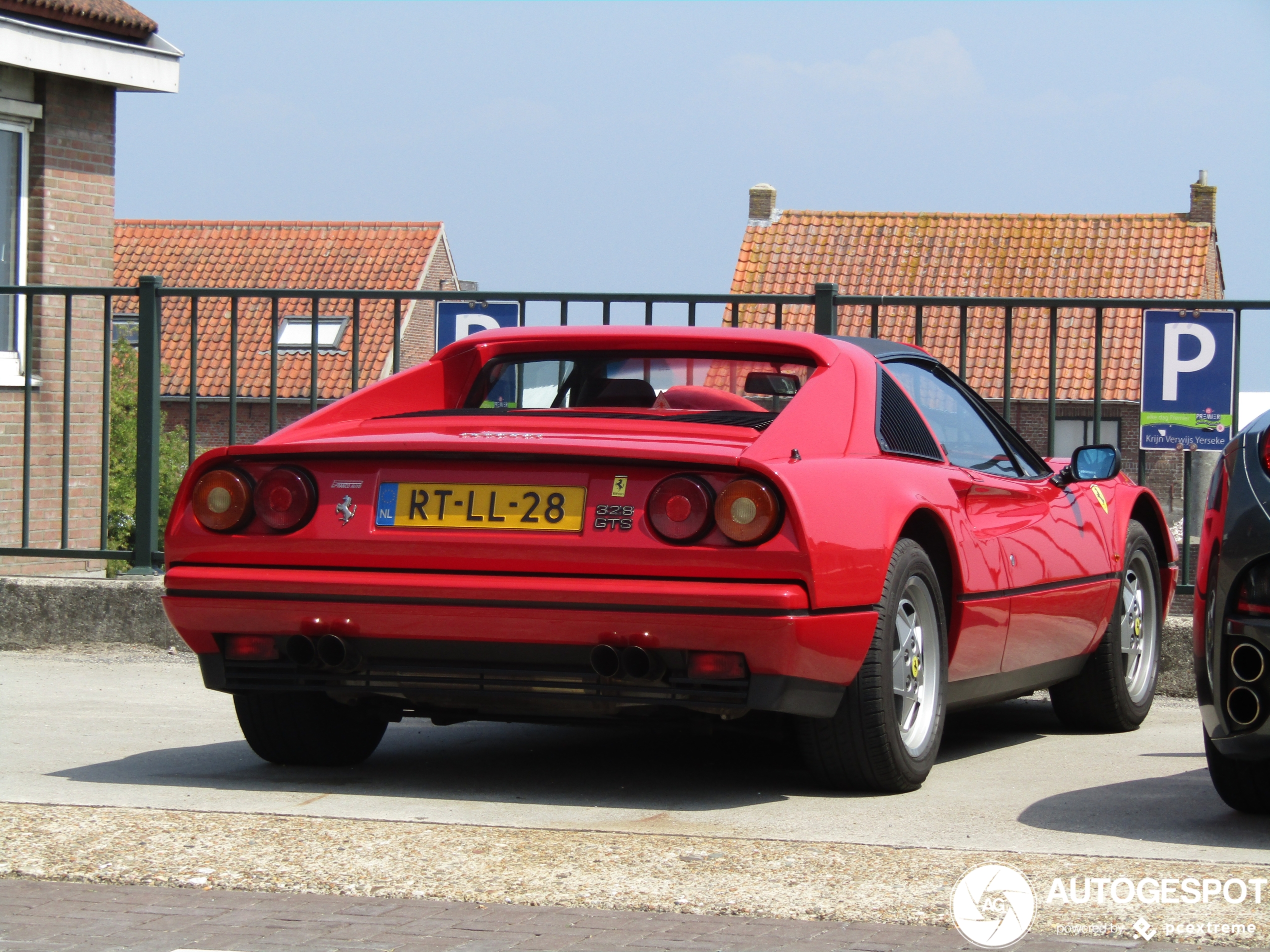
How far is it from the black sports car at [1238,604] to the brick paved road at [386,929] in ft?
3.42

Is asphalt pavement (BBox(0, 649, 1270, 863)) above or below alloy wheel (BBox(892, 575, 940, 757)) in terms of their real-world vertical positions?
below

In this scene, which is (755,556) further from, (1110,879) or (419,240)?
(419,240)

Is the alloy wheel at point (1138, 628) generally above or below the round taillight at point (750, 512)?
below

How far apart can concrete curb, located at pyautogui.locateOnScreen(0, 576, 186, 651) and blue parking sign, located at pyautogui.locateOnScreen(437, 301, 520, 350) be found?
1.85 metres

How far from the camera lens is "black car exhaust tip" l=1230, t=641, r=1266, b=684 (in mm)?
4336

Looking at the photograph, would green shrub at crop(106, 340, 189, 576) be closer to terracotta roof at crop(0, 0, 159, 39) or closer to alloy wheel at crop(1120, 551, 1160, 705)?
terracotta roof at crop(0, 0, 159, 39)

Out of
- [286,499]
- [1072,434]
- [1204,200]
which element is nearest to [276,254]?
[1072,434]

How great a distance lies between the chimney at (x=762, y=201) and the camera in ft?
162

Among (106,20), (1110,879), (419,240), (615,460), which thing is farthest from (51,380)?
(419,240)

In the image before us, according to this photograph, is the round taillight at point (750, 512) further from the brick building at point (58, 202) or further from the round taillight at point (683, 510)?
the brick building at point (58, 202)

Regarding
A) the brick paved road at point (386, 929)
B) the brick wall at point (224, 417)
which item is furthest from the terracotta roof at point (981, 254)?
the brick paved road at point (386, 929)

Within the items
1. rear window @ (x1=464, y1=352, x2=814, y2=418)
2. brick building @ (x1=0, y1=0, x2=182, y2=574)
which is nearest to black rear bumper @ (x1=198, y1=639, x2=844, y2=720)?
rear window @ (x1=464, y1=352, x2=814, y2=418)

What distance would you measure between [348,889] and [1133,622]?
13.0 feet

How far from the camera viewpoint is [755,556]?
4594 millimetres
